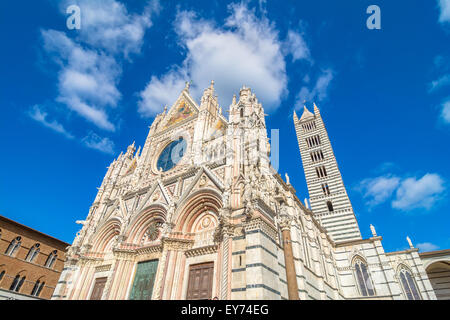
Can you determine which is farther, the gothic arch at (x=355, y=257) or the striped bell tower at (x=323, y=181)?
the striped bell tower at (x=323, y=181)

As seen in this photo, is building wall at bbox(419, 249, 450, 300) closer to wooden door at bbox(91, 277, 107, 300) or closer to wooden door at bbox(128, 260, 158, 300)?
wooden door at bbox(128, 260, 158, 300)

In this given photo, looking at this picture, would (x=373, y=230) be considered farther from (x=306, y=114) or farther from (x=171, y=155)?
(x=306, y=114)

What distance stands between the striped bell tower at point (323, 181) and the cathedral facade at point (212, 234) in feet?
4.16

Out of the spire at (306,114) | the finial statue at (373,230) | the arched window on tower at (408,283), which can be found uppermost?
the spire at (306,114)

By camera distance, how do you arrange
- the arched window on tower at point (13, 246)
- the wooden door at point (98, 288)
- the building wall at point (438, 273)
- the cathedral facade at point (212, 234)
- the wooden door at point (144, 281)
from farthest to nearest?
the building wall at point (438, 273) < the arched window on tower at point (13, 246) < the wooden door at point (98, 288) < the wooden door at point (144, 281) < the cathedral facade at point (212, 234)

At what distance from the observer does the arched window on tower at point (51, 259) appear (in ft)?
69.2

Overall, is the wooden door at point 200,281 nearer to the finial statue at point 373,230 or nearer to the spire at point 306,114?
the finial statue at point 373,230

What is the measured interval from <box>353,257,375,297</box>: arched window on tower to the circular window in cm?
1821

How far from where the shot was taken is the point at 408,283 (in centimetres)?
1930

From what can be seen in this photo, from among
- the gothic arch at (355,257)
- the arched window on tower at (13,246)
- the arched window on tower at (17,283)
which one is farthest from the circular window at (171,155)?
the gothic arch at (355,257)

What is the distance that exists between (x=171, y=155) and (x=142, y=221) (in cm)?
588

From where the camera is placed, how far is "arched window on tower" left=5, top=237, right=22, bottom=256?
61.1ft

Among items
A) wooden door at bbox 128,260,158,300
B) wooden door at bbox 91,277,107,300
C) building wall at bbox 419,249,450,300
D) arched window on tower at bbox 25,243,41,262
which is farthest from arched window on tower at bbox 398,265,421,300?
arched window on tower at bbox 25,243,41,262
